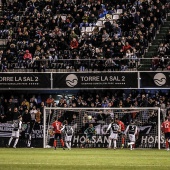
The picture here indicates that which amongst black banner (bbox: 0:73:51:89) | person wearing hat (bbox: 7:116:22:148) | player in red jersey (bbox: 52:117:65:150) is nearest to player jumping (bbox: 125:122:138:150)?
player in red jersey (bbox: 52:117:65:150)


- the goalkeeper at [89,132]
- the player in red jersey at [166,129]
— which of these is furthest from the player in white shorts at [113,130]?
the player in red jersey at [166,129]

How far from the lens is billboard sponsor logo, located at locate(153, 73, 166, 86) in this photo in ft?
135

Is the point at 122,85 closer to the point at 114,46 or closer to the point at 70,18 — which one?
the point at 114,46

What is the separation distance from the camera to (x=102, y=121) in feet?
132

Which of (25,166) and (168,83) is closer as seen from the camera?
(25,166)

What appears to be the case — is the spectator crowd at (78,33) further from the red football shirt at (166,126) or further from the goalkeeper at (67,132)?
the red football shirt at (166,126)

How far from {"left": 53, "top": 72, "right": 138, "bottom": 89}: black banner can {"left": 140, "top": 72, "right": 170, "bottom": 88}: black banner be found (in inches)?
29.7

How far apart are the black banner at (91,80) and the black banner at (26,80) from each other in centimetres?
56

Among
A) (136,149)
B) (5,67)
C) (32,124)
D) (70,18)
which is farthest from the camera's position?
(70,18)

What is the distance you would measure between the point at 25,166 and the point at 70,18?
2517 centimetres

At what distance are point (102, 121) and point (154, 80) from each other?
401 cm

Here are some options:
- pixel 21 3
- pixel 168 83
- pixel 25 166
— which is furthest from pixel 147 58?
pixel 25 166

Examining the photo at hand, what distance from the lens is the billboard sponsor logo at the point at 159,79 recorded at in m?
41.1

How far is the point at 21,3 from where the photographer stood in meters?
50.3
